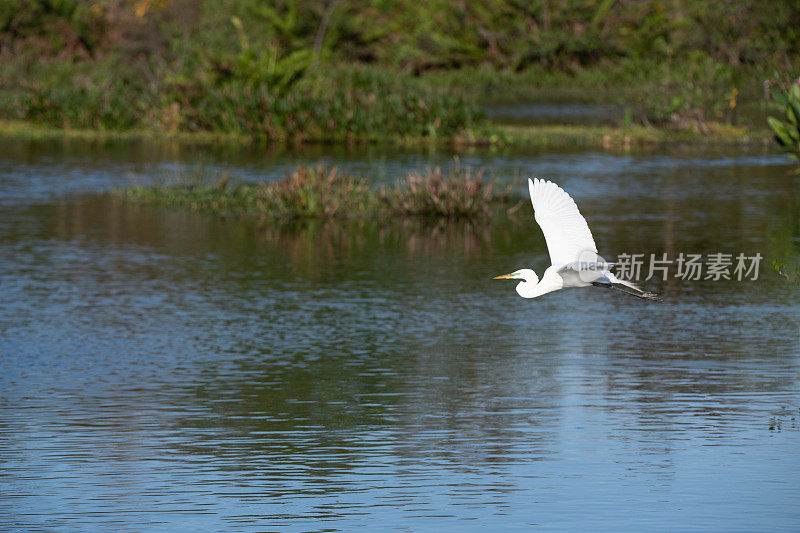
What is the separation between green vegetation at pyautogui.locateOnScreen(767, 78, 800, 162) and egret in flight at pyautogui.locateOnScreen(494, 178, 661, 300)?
1.79 m

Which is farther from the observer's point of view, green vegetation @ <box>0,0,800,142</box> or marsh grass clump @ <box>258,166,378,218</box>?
green vegetation @ <box>0,0,800,142</box>

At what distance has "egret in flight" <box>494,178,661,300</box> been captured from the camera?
9570 millimetres

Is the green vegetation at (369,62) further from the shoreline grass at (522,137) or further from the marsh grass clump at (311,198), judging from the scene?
the marsh grass clump at (311,198)

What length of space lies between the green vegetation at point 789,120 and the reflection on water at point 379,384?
73.6 inches

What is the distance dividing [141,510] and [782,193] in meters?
20.2

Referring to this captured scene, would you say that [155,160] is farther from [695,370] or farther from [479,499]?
[479,499]

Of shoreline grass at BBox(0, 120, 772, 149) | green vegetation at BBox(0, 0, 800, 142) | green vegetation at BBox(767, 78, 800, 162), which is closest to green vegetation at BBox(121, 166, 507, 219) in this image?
green vegetation at BBox(767, 78, 800, 162)

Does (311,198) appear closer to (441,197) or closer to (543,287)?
(441,197)

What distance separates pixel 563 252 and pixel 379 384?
2.74m

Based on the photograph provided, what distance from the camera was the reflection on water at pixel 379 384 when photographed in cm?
873

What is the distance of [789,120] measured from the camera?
11219mm
